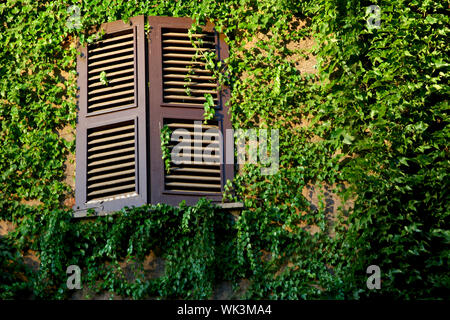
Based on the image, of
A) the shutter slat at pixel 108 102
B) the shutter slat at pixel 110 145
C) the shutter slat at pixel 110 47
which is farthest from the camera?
the shutter slat at pixel 110 47

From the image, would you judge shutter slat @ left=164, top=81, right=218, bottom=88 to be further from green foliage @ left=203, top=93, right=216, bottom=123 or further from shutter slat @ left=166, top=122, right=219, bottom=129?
shutter slat @ left=166, top=122, right=219, bottom=129

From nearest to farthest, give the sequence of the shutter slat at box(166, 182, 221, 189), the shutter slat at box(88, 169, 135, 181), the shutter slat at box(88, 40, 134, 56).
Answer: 1. the shutter slat at box(166, 182, 221, 189)
2. the shutter slat at box(88, 169, 135, 181)
3. the shutter slat at box(88, 40, 134, 56)

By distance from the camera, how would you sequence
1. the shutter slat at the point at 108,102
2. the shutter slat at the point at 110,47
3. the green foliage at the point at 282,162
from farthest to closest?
the shutter slat at the point at 110,47 < the shutter slat at the point at 108,102 < the green foliage at the point at 282,162

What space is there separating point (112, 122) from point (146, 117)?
0.38 m

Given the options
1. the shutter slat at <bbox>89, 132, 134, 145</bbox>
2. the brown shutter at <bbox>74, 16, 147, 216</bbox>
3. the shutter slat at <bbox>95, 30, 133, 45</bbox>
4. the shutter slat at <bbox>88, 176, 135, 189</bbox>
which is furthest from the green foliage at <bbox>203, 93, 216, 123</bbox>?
the shutter slat at <bbox>95, 30, 133, 45</bbox>

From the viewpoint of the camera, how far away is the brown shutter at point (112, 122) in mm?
8133

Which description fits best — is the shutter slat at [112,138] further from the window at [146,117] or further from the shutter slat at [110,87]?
the shutter slat at [110,87]

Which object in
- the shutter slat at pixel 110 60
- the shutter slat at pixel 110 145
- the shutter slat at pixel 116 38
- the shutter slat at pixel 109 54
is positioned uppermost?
the shutter slat at pixel 116 38

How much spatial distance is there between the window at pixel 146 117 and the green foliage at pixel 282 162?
0.51 ft

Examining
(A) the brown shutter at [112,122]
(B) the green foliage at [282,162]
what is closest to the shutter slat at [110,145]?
(A) the brown shutter at [112,122]

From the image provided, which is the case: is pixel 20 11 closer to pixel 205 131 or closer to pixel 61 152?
pixel 61 152

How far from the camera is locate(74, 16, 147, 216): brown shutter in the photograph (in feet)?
26.7

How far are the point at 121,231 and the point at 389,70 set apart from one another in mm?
3088

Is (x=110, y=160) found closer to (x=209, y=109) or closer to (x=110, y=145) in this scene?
(x=110, y=145)
